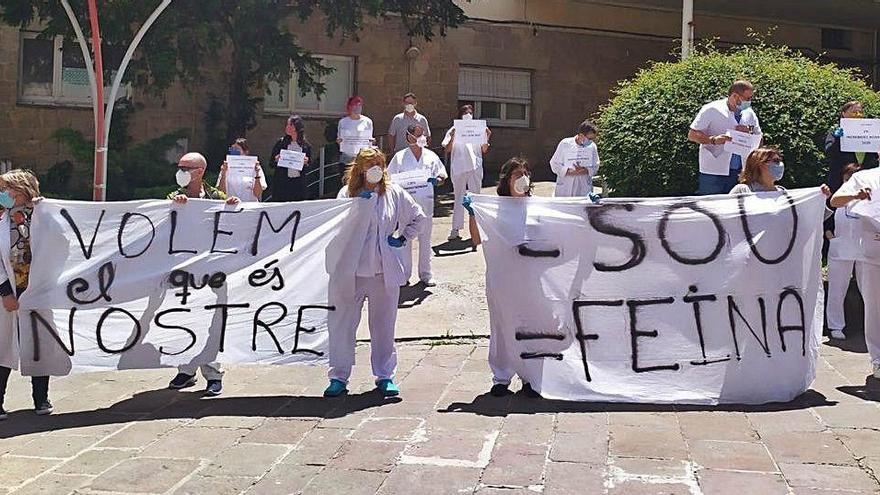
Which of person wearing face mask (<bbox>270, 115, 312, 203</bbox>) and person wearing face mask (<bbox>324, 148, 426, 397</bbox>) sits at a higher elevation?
person wearing face mask (<bbox>270, 115, 312, 203</bbox>)

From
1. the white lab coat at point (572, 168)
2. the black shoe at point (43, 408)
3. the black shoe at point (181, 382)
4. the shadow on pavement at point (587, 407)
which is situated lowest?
the black shoe at point (43, 408)

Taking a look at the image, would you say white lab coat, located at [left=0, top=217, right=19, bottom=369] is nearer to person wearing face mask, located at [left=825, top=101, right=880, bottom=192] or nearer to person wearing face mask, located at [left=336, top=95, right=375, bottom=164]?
person wearing face mask, located at [left=336, top=95, right=375, bottom=164]

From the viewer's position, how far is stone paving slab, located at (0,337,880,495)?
452cm

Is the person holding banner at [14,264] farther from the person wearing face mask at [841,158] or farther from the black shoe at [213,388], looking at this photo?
the person wearing face mask at [841,158]

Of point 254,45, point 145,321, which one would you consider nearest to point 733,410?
point 145,321

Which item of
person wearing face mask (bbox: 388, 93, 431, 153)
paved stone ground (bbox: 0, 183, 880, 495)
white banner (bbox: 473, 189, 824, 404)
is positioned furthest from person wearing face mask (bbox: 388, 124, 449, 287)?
white banner (bbox: 473, 189, 824, 404)

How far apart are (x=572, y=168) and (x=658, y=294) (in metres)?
4.63

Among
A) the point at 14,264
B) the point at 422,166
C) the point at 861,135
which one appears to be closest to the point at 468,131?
the point at 422,166

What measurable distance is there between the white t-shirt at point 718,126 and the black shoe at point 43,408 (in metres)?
6.16

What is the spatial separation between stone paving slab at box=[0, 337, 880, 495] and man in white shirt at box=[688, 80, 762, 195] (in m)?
2.61

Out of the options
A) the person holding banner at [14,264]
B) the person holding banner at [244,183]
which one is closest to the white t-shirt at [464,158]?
the person holding banner at [244,183]

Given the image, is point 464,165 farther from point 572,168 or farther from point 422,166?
point 422,166

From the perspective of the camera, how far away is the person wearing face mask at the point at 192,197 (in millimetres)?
6441

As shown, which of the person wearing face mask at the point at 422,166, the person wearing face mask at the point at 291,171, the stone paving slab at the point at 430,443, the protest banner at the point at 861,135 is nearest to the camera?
the stone paving slab at the point at 430,443
